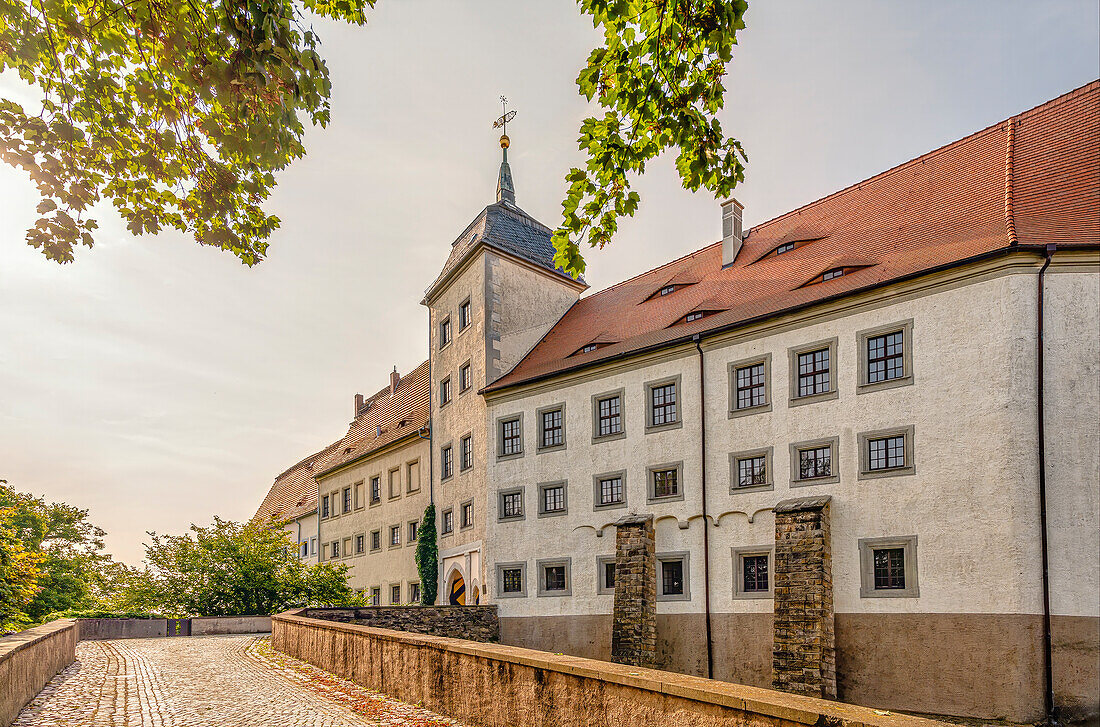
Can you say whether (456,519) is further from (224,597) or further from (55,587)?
(55,587)

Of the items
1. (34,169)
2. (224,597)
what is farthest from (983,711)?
(224,597)

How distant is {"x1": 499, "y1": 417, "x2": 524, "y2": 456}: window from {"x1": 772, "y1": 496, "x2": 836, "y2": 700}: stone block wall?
9705mm

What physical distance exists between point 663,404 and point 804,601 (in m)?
6.70

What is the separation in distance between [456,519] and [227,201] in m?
23.6

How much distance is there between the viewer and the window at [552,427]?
25.1 meters

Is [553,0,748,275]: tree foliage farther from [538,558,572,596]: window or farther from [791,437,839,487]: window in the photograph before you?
[538,558,572,596]: window

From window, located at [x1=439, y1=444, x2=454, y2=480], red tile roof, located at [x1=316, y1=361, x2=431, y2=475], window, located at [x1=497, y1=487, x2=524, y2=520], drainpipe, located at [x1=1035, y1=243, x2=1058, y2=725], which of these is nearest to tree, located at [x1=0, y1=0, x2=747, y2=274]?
drainpipe, located at [x1=1035, y1=243, x2=1058, y2=725]

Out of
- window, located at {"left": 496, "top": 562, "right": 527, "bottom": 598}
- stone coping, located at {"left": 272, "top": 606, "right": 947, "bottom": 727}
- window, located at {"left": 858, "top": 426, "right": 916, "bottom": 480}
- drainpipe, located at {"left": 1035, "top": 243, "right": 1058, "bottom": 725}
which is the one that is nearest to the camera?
stone coping, located at {"left": 272, "top": 606, "right": 947, "bottom": 727}

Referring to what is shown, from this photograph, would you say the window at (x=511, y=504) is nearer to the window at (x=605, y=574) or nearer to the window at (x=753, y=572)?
the window at (x=605, y=574)

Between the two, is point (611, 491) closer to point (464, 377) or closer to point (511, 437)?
point (511, 437)

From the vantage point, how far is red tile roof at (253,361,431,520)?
36.6 meters

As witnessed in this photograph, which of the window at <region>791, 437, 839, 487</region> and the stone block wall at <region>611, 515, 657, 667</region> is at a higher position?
the window at <region>791, 437, 839, 487</region>

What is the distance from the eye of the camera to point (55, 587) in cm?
4353

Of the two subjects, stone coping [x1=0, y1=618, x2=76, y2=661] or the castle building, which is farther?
the castle building
